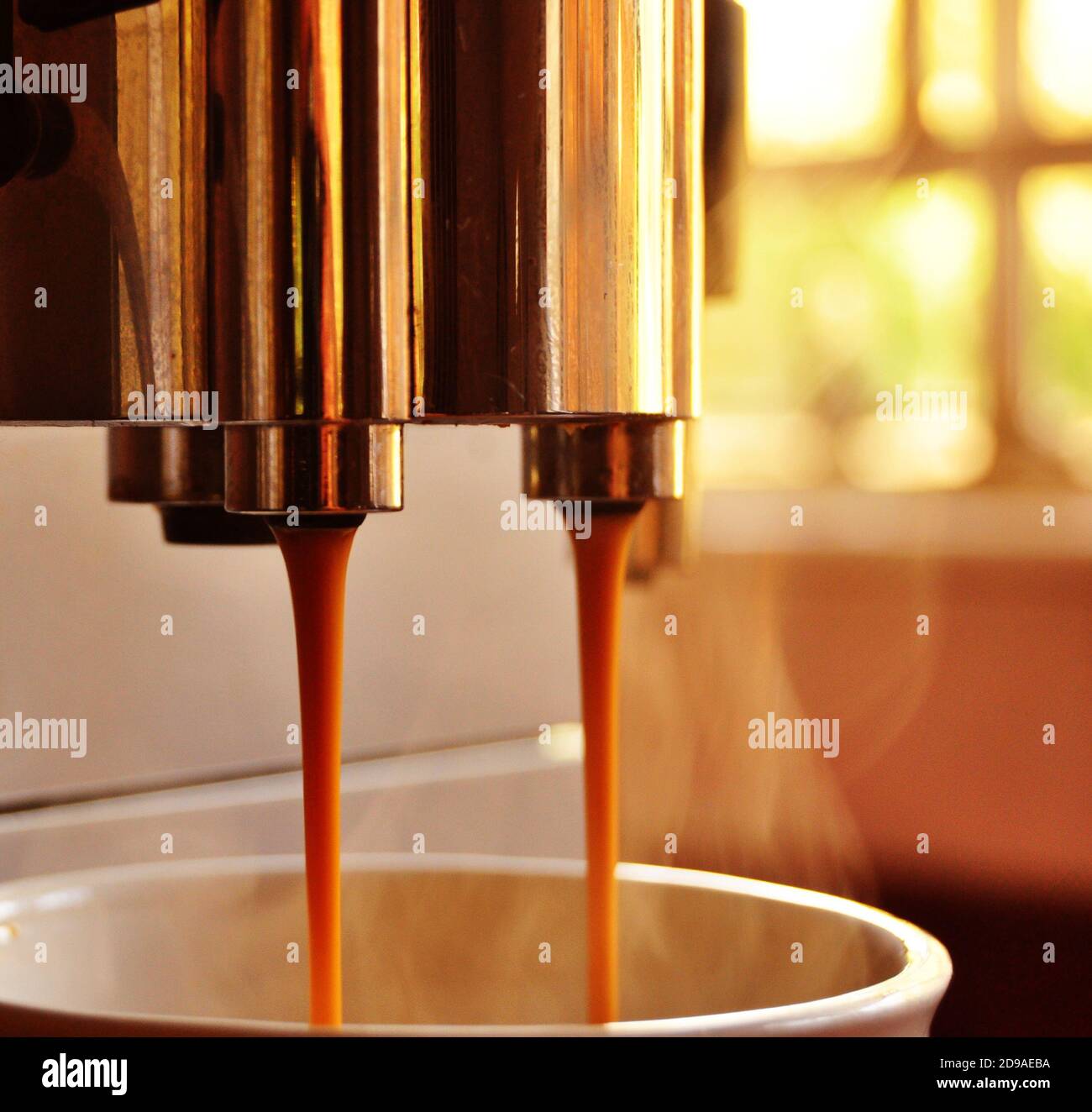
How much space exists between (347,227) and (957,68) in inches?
54.4

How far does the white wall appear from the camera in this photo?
367 millimetres

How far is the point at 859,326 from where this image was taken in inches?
59.9

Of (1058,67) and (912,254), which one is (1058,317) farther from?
(1058,67)

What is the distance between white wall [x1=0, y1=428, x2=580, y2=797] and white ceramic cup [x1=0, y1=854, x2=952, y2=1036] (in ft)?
0.26

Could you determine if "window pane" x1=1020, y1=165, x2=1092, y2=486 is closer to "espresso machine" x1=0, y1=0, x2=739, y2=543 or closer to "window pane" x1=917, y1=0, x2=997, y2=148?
"window pane" x1=917, y1=0, x2=997, y2=148

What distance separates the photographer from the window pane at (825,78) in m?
1.36

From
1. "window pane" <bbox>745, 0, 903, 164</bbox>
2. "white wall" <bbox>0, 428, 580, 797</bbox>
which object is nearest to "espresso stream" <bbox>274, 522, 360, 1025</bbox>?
"white wall" <bbox>0, 428, 580, 797</bbox>

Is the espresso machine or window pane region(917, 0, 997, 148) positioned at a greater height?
window pane region(917, 0, 997, 148)

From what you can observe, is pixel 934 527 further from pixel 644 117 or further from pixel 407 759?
pixel 644 117

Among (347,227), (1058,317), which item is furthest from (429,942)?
(1058,317)

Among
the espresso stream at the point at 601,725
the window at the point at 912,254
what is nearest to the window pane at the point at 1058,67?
the window at the point at 912,254

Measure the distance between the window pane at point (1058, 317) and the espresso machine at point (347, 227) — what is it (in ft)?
3.63

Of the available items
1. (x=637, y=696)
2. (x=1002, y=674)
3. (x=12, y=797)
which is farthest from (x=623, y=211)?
(x=1002, y=674)
